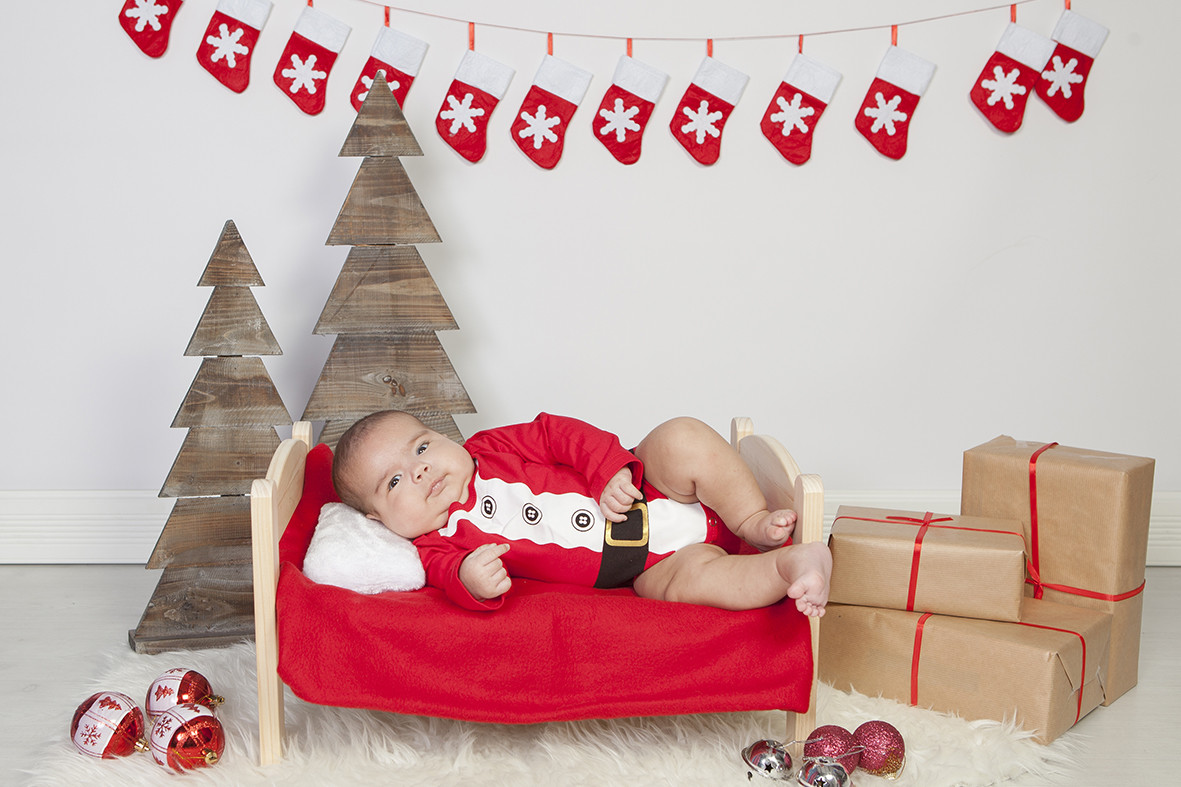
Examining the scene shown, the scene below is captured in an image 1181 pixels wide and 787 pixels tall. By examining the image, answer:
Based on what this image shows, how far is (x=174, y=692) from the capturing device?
1.56 metres

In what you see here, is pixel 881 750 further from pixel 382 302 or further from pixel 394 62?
pixel 394 62

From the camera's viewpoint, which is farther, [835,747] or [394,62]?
[394,62]

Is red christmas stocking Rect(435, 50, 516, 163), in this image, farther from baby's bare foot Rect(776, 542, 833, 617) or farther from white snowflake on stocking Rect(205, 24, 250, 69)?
baby's bare foot Rect(776, 542, 833, 617)

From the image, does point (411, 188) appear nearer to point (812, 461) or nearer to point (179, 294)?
point (179, 294)

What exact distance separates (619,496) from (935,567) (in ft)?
1.94

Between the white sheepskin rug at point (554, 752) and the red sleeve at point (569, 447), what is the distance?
43cm

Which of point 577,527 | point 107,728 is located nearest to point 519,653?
point 577,527

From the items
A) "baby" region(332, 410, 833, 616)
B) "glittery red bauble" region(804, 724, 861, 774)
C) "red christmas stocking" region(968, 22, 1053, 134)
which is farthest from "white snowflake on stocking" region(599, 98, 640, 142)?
"glittery red bauble" region(804, 724, 861, 774)

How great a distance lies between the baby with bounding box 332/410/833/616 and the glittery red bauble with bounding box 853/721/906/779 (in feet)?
1.08

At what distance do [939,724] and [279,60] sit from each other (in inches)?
85.1

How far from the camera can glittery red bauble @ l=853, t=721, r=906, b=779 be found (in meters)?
1.44

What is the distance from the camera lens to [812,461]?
8.70 ft

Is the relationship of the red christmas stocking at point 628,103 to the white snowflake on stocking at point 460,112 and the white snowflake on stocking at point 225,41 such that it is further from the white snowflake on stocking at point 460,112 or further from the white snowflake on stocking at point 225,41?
the white snowflake on stocking at point 225,41

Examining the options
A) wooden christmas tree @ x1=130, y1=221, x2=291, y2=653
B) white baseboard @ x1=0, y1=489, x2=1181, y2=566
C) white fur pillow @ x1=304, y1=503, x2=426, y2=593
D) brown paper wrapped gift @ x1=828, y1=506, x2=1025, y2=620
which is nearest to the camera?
white fur pillow @ x1=304, y1=503, x2=426, y2=593
